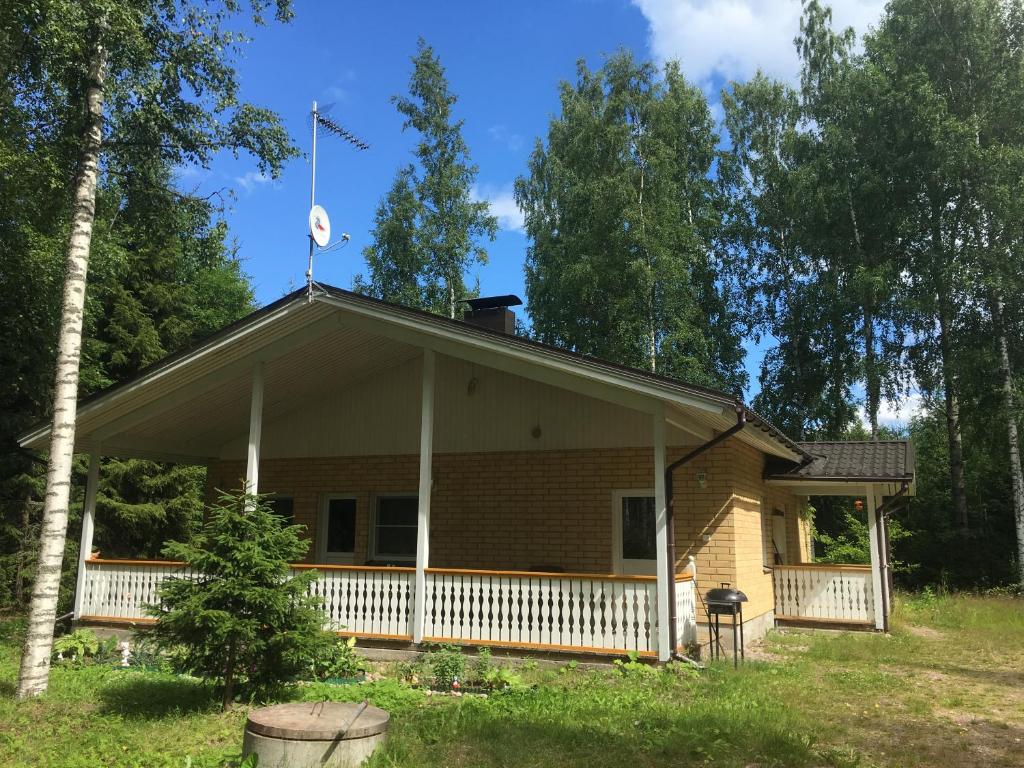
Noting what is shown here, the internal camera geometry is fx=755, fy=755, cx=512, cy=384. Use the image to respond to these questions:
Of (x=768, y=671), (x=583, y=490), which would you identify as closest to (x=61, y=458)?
(x=583, y=490)

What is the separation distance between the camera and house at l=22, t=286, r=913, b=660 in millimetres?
8336

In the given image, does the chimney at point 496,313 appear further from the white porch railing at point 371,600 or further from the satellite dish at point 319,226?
the white porch railing at point 371,600

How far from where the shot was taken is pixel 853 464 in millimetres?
12453

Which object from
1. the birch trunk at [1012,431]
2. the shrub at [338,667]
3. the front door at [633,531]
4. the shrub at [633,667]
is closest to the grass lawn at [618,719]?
the shrub at [633,667]

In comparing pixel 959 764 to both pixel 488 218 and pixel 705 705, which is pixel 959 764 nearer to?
pixel 705 705

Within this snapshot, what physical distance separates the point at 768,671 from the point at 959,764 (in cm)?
327

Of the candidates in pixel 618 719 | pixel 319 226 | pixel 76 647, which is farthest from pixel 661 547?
pixel 76 647

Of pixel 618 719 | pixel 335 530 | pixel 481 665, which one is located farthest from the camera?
pixel 335 530

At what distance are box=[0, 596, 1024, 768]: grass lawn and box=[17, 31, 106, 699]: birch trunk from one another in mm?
475

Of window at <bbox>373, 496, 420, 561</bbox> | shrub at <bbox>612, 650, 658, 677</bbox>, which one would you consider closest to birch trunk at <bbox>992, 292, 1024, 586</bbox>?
shrub at <bbox>612, 650, 658, 677</bbox>

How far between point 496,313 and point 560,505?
10.1 ft

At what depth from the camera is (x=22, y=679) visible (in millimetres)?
7000

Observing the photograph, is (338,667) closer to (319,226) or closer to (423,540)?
(423,540)

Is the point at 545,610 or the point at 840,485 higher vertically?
the point at 840,485
